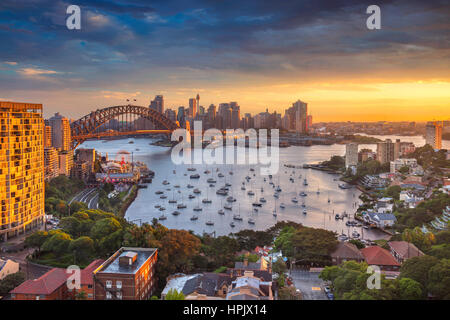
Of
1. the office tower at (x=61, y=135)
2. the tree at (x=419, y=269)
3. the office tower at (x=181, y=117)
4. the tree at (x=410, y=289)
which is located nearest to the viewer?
the tree at (x=410, y=289)

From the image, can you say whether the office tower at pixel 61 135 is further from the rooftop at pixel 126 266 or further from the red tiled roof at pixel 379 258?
the red tiled roof at pixel 379 258

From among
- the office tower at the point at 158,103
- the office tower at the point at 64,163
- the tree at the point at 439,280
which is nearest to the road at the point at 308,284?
the tree at the point at 439,280

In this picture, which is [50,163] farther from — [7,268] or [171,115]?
[171,115]

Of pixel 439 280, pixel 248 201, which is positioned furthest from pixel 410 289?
pixel 248 201

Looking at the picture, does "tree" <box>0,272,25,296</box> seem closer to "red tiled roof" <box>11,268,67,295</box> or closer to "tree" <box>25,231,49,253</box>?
"red tiled roof" <box>11,268,67,295</box>

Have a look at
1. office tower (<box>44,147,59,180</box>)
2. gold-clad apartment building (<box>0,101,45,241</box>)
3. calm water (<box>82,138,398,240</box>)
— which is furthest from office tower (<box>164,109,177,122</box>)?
gold-clad apartment building (<box>0,101,45,241</box>)

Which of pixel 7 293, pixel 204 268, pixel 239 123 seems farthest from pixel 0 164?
pixel 239 123
